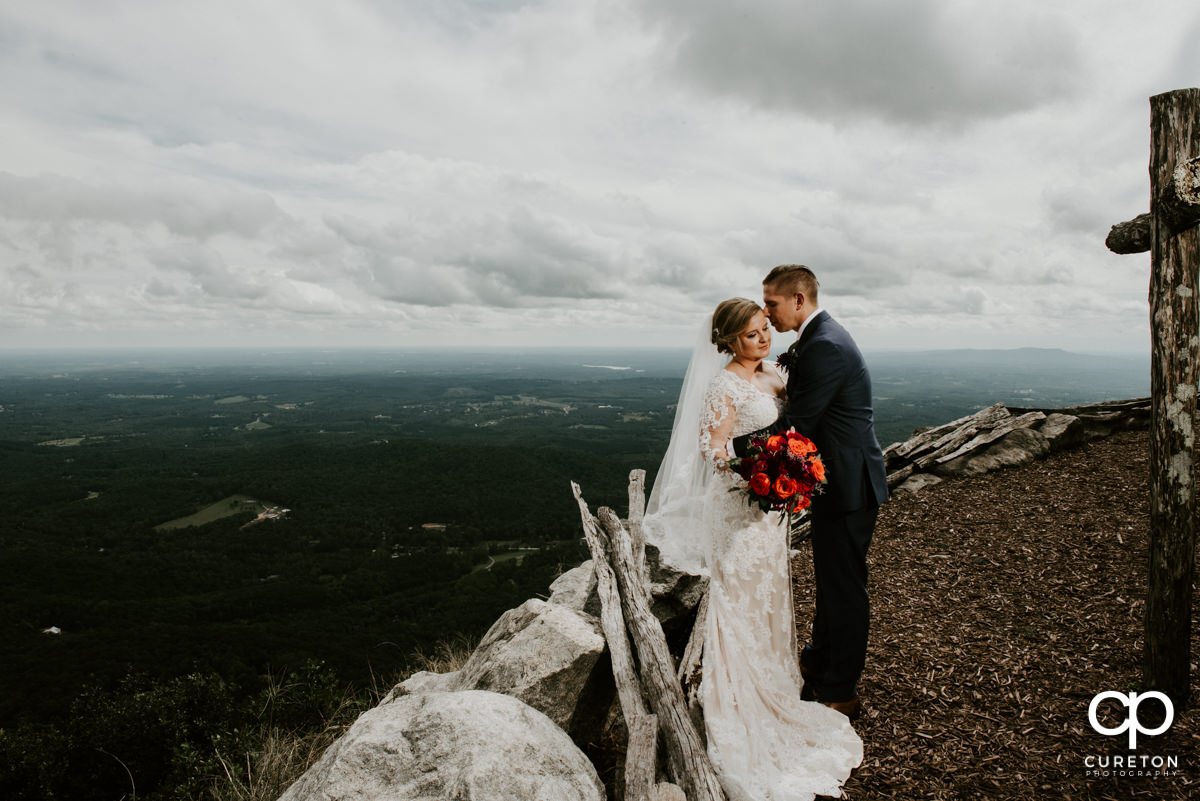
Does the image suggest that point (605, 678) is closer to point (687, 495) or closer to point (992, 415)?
point (687, 495)

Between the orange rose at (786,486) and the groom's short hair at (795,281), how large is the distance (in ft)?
4.23

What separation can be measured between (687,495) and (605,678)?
5.44 feet

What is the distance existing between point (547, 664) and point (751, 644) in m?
1.43

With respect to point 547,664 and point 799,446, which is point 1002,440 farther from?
point 547,664

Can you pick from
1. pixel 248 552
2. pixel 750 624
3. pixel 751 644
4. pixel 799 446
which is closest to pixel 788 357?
pixel 799 446

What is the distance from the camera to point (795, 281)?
3984 mm

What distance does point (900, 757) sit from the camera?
12.2ft

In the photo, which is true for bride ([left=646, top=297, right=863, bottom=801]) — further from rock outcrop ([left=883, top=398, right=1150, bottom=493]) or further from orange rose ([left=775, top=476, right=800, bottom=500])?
rock outcrop ([left=883, top=398, right=1150, bottom=493])

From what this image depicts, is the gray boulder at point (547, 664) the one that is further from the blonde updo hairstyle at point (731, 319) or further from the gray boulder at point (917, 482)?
the gray boulder at point (917, 482)

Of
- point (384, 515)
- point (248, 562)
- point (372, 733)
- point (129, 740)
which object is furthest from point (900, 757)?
point (384, 515)

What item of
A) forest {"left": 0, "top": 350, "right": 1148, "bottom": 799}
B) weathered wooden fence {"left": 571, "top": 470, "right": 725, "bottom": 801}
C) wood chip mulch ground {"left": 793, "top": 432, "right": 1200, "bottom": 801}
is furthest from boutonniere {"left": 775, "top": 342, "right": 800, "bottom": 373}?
forest {"left": 0, "top": 350, "right": 1148, "bottom": 799}

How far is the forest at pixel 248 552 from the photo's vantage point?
1560cm

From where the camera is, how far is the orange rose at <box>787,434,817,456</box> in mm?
3531

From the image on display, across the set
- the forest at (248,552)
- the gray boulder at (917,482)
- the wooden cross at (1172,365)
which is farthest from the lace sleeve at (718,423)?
the gray boulder at (917,482)
